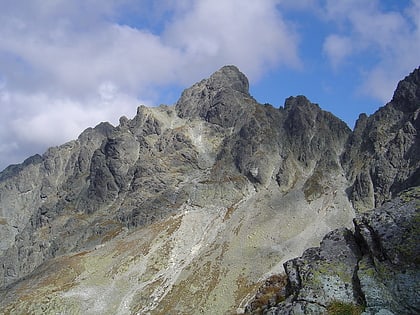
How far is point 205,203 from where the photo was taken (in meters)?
136

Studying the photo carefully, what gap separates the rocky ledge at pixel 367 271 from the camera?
15195 millimetres

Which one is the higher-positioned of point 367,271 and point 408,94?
point 408,94

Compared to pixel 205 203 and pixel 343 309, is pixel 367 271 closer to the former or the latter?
pixel 343 309

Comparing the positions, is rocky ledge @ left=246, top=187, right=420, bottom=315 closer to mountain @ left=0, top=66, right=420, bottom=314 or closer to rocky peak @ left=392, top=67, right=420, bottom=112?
mountain @ left=0, top=66, right=420, bottom=314

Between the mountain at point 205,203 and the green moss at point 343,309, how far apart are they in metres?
63.0

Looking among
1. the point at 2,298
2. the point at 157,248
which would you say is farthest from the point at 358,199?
the point at 2,298

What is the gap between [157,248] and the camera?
4557 inches

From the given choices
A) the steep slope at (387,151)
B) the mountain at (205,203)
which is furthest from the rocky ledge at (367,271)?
the steep slope at (387,151)

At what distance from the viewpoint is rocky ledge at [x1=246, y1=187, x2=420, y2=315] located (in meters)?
15.2

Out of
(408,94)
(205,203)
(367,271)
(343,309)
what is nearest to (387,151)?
(408,94)

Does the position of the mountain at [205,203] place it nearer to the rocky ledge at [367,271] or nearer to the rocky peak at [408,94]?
the rocky peak at [408,94]

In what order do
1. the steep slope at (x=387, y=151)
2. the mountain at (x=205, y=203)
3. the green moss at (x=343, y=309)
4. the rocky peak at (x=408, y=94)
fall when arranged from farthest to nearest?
the rocky peak at (x=408, y=94), the steep slope at (x=387, y=151), the mountain at (x=205, y=203), the green moss at (x=343, y=309)

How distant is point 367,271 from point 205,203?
12063cm

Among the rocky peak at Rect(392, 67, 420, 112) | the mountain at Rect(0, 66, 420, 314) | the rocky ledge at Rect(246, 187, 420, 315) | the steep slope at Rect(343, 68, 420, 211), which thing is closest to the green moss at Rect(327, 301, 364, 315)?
the rocky ledge at Rect(246, 187, 420, 315)
